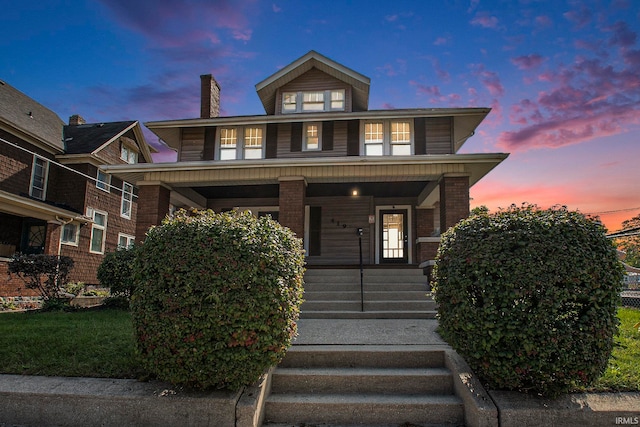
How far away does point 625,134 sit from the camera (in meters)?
9.77

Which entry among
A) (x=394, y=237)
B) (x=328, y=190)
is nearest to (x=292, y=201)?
(x=328, y=190)

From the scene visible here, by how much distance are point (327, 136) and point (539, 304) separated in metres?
9.98

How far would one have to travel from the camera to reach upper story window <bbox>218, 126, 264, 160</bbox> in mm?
12992

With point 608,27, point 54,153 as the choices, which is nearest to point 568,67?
point 608,27

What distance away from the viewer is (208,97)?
14016 millimetres

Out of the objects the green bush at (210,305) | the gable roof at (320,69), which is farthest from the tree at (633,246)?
the green bush at (210,305)

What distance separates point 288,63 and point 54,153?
12.1m

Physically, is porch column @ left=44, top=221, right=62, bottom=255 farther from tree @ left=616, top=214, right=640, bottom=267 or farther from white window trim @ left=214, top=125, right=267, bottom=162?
tree @ left=616, top=214, right=640, bottom=267

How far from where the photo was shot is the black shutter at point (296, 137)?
12.7 metres

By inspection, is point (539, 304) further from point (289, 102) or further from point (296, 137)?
point (289, 102)

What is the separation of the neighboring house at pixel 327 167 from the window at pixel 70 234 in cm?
705

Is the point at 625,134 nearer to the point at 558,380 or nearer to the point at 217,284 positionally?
the point at 558,380

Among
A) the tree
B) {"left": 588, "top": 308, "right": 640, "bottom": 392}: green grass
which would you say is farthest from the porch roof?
the tree

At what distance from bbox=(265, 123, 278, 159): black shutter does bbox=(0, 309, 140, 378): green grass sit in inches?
300
